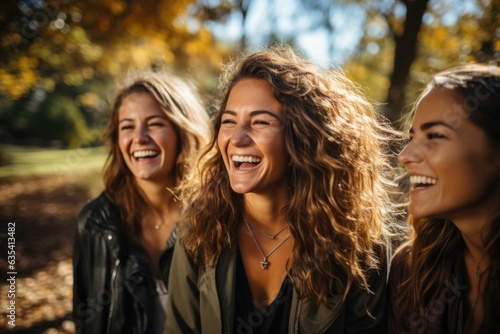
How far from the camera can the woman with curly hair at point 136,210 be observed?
2.87 metres

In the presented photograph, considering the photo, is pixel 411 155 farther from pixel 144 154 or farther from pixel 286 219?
pixel 144 154

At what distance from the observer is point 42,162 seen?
12812 millimetres

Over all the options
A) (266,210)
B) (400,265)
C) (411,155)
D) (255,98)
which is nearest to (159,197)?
(266,210)

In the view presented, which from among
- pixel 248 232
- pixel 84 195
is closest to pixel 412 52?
pixel 248 232

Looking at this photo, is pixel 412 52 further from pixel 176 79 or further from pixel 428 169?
pixel 428 169

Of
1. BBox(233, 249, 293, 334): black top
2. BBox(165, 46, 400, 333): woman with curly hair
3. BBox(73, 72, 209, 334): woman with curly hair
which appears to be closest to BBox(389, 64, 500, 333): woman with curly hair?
BBox(165, 46, 400, 333): woman with curly hair

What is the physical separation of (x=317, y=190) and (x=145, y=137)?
154cm

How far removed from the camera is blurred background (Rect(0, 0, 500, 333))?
471cm

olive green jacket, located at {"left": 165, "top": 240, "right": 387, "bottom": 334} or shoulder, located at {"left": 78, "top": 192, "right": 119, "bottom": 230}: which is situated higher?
shoulder, located at {"left": 78, "top": 192, "right": 119, "bottom": 230}

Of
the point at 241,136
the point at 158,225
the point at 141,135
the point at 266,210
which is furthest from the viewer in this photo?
the point at 158,225

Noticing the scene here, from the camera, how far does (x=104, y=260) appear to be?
116 inches

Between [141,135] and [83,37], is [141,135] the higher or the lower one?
the lower one

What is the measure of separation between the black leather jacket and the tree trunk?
3716 millimetres

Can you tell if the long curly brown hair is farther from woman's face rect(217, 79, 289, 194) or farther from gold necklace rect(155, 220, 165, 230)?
gold necklace rect(155, 220, 165, 230)
